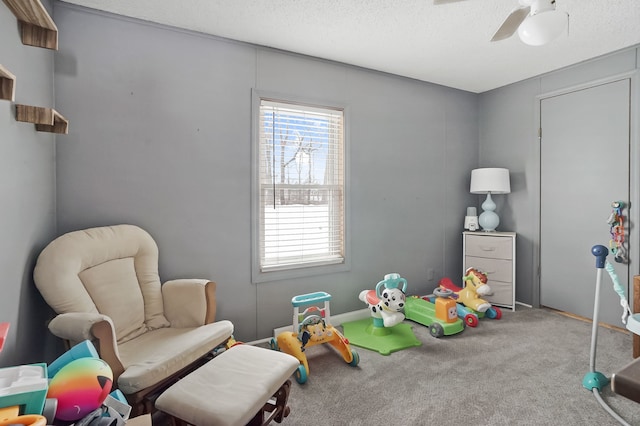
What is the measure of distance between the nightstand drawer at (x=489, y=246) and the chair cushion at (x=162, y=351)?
9.44 feet

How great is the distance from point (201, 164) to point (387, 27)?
68.9 inches

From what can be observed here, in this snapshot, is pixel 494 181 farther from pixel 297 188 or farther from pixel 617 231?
pixel 297 188

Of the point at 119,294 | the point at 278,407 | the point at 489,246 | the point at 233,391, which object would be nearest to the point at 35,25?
the point at 119,294

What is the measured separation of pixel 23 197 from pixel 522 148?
14.2ft

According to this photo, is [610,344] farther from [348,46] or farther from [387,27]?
[348,46]

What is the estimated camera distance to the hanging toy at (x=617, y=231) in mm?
2908

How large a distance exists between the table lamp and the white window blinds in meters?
1.67

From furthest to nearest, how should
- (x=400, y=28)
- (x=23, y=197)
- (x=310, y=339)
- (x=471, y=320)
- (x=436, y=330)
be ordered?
(x=471, y=320)
(x=436, y=330)
(x=400, y=28)
(x=310, y=339)
(x=23, y=197)

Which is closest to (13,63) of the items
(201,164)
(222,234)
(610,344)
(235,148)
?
(201,164)

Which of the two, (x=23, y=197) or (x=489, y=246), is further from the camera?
(x=489, y=246)

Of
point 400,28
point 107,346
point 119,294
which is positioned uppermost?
point 400,28

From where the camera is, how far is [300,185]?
296 cm

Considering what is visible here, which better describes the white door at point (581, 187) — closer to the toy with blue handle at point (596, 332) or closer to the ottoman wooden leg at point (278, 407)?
the toy with blue handle at point (596, 332)

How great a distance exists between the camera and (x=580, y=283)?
3238mm
